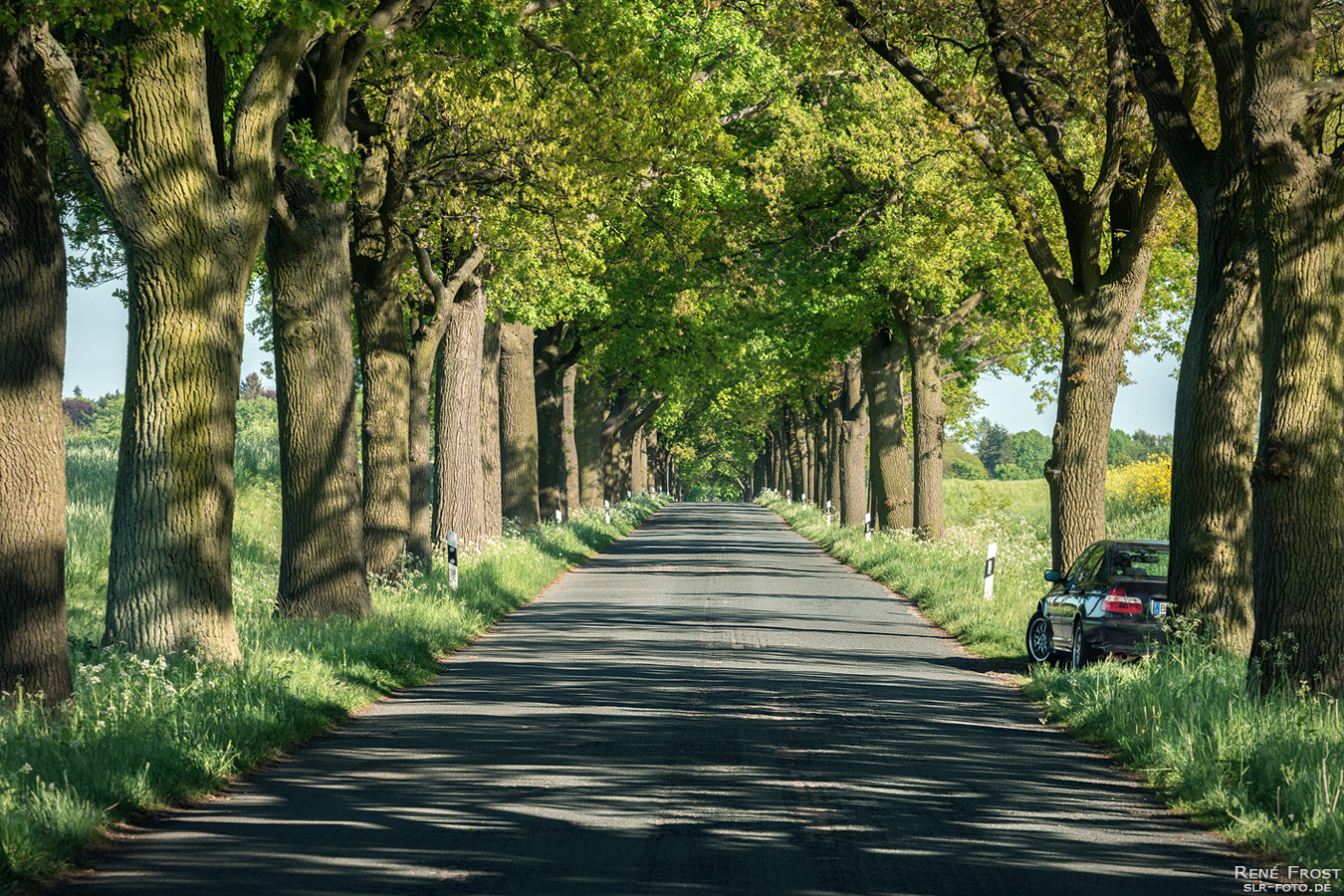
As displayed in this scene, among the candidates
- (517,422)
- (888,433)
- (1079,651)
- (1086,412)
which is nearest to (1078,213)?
(1086,412)

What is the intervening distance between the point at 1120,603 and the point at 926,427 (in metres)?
18.1

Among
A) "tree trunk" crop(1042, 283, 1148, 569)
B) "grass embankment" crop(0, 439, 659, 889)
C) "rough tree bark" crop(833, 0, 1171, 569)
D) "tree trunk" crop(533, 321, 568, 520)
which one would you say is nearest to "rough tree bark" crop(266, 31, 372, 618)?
"grass embankment" crop(0, 439, 659, 889)

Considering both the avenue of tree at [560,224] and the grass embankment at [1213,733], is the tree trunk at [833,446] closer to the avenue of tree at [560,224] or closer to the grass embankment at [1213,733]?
the avenue of tree at [560,224]

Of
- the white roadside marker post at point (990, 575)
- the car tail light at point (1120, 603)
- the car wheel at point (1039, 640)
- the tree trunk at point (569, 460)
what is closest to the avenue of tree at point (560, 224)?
the car tail light at point (1120, 603)

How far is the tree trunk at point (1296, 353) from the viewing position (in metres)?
9.57

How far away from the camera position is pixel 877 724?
10.5 metres

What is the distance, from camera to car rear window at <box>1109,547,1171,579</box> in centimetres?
1359

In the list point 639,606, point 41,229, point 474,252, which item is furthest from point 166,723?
point 474,252

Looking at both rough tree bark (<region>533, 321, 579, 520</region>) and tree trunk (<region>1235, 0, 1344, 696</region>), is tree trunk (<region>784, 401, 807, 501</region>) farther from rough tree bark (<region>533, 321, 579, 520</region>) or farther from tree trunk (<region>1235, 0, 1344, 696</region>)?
tree trunk (<region>1235, 0, 1344, 696</region>)

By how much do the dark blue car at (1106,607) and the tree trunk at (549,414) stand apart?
23.8 m

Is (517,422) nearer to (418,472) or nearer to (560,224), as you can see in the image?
(418,472)

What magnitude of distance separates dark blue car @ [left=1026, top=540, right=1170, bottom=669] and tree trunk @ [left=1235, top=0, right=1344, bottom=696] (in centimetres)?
263

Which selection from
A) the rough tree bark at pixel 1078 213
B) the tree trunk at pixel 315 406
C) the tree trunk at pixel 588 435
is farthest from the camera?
the tree trunk at pixel 588 435

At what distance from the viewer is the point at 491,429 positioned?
2956 centimetres
